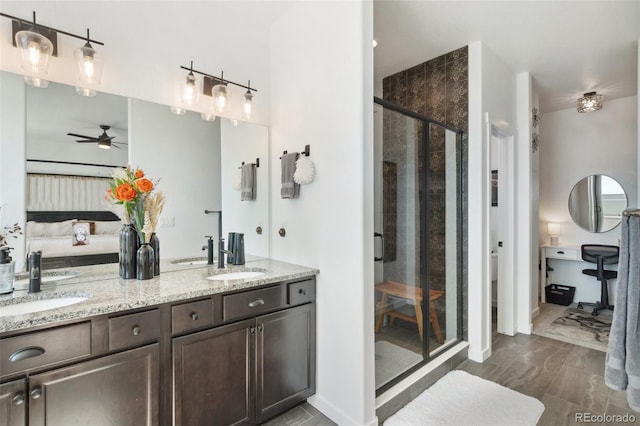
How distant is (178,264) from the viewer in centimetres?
216

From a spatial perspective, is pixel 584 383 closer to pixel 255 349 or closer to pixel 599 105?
pixel 255 349

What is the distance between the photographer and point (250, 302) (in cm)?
182

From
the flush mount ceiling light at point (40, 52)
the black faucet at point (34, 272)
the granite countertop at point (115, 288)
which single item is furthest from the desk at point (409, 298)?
the flush mount ceiling light at point (40, 52)

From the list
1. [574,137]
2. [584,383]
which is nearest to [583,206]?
[574,137]

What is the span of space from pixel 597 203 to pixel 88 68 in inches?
242

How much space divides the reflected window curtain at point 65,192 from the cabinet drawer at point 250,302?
0.96m

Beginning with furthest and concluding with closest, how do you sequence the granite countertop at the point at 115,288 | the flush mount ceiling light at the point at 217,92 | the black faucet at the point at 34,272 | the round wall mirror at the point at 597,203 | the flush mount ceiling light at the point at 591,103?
1. the round wall mirror at the point at 597,203
2. the flush mount ceiling light at the point at 591,103
3. the flush mount ceiling light at the point at 217,92
4. the black faucet at the point at 34,272
5. the granite countertop at the point at 115,288

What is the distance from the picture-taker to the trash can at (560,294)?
455cm

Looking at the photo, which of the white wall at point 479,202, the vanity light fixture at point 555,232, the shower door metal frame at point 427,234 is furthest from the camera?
the vanity light fixture at point 555,232

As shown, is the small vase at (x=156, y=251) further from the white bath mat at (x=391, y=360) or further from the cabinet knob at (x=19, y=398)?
the white bath mat at (x=391, y=360)

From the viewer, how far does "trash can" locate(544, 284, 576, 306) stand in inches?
179

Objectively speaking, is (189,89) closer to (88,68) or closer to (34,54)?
(88,68)

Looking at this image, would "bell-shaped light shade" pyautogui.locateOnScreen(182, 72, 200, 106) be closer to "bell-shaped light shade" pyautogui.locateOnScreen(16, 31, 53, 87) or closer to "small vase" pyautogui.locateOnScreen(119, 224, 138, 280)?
"bell-shaped light shade" pyautogui.locateOnScreen(16, 31, 53, 87)

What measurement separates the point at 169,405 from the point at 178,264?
0.90m
